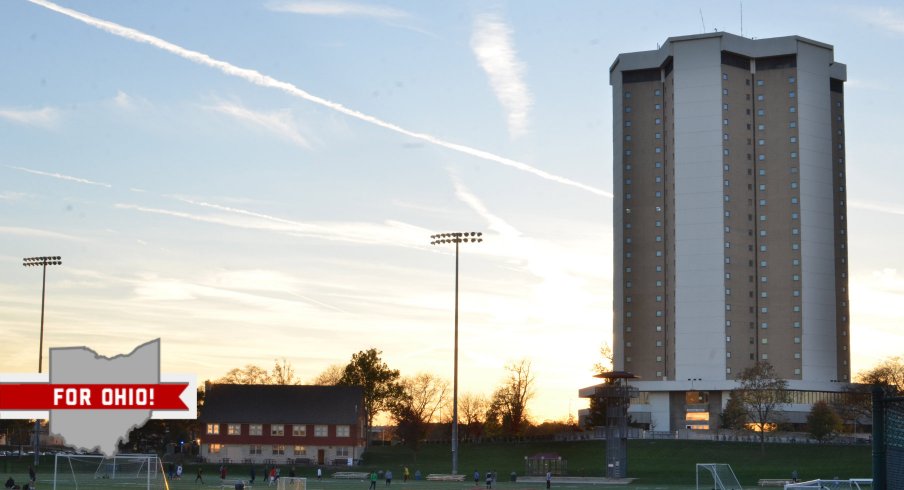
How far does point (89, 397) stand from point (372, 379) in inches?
5731

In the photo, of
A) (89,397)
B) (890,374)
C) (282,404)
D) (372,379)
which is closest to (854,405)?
(890,374)

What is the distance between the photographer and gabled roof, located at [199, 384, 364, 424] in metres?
149

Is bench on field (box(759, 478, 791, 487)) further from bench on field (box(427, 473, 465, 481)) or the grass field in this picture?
bench on field (box(427, 473, 465, 481))

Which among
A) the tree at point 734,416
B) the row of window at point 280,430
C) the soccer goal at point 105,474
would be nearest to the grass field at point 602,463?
the soccer goal at point 105,474

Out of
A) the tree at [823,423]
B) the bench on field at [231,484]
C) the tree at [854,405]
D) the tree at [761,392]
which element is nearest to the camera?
the bench on field at [231,484]

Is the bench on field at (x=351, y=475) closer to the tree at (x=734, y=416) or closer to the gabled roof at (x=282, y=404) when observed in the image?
the gabled roof at (x=282, y=404)

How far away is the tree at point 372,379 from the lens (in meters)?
172

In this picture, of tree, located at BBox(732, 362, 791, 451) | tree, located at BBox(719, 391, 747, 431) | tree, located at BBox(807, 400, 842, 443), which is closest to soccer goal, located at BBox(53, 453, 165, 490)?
tree, located at BBox(732, 362, 791, 451)

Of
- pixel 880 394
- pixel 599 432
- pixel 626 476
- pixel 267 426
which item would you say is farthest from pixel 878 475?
pixel 599 432

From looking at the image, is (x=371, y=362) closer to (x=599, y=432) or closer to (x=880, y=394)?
(x=599, y=432)

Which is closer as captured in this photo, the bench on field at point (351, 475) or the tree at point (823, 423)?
the bench on field at point (351, 475)

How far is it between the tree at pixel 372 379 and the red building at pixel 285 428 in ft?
63.9

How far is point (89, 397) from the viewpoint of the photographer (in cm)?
2772

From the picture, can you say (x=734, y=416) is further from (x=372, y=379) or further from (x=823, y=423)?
(x=372, y=379)
